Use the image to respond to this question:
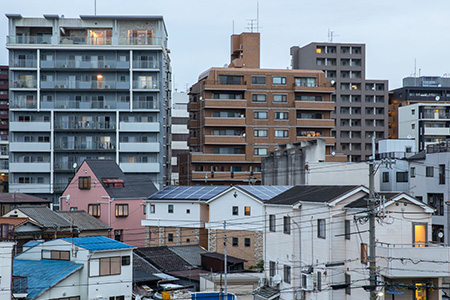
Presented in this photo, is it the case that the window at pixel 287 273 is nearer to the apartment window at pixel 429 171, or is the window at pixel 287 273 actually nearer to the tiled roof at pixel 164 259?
the tiled roof at pixel 164 259

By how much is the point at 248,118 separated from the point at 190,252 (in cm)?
3330

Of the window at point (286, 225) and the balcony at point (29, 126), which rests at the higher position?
the balcony at point (29, 126)

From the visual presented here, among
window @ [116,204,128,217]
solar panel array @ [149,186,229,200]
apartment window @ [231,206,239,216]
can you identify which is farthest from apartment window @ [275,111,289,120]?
apartment window @ [231,206,239,216]

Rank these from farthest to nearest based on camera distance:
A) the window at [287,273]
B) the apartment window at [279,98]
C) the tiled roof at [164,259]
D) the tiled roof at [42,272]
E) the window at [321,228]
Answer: the apartment window at [279,98], the tiled roof at [164,259], the window at [287,273], the window at [321,228], the tiled roof at [42,272]

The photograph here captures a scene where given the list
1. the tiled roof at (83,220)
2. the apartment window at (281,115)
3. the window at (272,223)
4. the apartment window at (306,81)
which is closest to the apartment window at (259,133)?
the apartment window at (281,115)

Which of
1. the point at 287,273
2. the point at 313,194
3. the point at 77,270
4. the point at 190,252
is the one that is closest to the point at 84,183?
the point at 190,252

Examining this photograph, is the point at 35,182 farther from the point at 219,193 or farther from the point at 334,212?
A: the point at 334,212

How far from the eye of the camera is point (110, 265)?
36.4 meters

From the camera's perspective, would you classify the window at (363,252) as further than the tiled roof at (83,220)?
No

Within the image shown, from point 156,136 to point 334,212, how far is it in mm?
44466

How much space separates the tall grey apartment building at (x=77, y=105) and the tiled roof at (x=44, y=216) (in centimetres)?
2496

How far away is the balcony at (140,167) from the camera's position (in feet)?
246

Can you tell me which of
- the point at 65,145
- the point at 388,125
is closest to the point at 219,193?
the point at 65,145

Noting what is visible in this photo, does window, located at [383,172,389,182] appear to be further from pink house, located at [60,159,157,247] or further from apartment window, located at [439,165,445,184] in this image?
pink house, located at [60,159,157,247]
